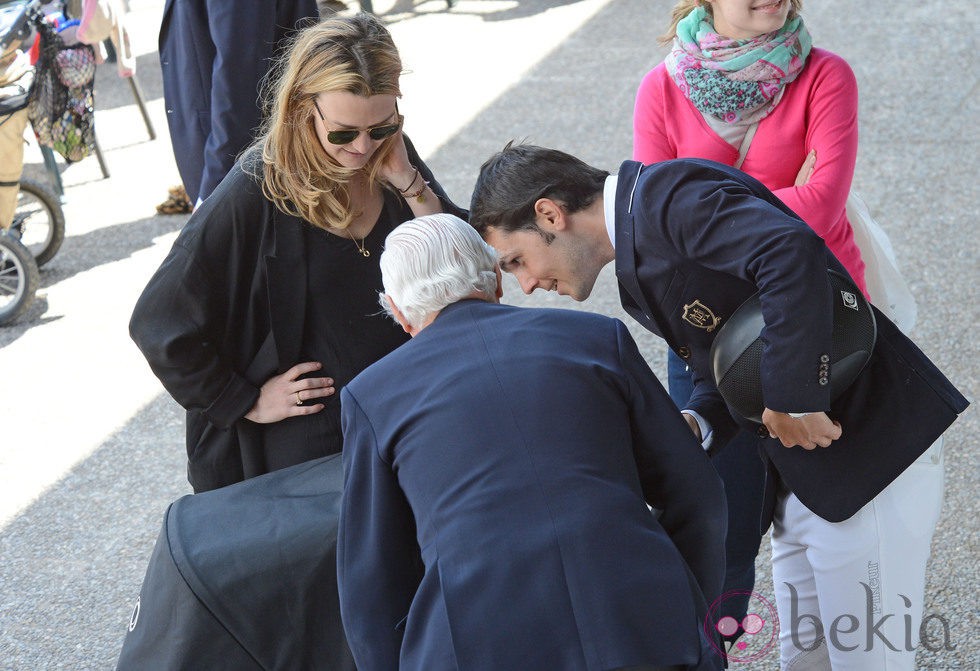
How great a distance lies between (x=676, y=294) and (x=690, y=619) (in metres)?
0.67

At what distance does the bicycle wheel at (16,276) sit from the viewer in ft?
18.1

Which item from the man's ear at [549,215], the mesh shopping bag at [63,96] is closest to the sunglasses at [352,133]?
the man's ear at [549,215]

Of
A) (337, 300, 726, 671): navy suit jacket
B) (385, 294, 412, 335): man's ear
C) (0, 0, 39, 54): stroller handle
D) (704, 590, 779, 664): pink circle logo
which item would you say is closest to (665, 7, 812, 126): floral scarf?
(337, 300, 726, 671): navy suit jacket

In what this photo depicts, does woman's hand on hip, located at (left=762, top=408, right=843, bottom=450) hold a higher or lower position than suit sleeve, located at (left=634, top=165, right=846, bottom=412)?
lower

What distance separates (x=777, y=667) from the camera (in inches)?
124

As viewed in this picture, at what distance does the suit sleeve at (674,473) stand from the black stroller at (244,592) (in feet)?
2.20

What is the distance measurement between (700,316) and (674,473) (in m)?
0.35

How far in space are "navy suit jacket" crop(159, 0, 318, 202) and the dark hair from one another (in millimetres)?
1390

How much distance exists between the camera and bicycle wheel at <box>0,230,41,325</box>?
552 centimetres

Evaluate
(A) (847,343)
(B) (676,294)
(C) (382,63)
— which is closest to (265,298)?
(C) (382,63)

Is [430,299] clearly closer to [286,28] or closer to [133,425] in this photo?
[286,28]

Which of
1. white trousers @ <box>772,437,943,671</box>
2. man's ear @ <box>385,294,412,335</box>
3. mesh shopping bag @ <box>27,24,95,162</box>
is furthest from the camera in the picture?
mesh shopping bag @ <box>27,24,95,162</box>

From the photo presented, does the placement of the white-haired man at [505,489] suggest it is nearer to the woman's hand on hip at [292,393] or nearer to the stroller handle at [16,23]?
the woman's hand on hip at [292,393]

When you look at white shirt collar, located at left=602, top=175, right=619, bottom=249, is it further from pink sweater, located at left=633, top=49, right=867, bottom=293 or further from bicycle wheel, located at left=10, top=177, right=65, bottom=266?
bicycle wheel, located at left=10, top=177, right=65, bottom=266
